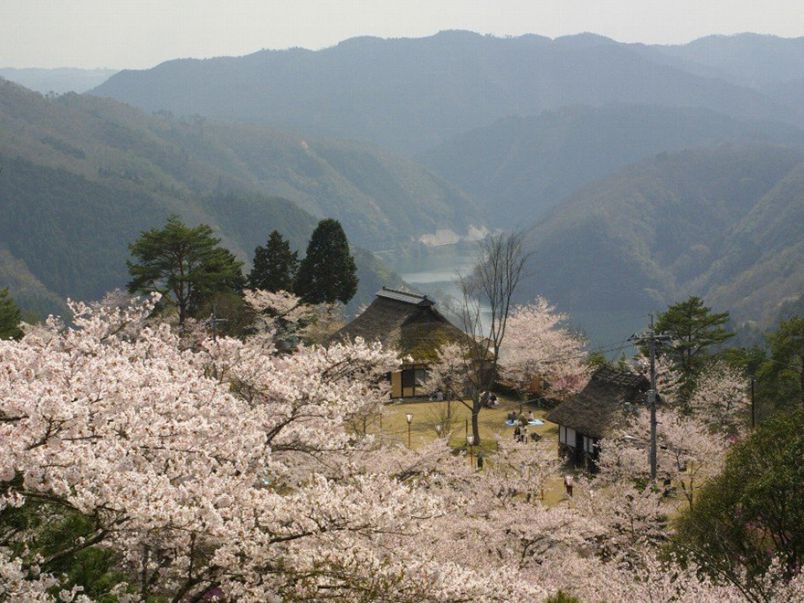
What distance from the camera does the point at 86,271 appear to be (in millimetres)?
147250

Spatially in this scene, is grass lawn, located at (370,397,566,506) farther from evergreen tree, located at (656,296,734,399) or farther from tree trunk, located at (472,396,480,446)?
evergreen tree, located at (656,296,734,399)

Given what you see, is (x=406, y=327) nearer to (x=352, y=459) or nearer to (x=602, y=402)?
(x=602, y=402)

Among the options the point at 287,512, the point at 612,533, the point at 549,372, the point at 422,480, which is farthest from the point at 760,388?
the point at 287,512

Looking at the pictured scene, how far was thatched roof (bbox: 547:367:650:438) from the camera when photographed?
26.3 metres

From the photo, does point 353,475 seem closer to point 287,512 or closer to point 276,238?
point 287,512

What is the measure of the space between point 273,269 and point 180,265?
19.3 feet

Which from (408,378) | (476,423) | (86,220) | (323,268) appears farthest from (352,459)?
(86,220)

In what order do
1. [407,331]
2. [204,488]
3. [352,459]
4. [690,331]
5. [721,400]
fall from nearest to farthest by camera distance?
[204,488] < [352,459] < [721,400] < [690,331] < [407,331]

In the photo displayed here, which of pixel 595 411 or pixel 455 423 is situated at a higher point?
pixel 595 411

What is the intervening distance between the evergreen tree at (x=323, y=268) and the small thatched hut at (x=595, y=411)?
16722 mm

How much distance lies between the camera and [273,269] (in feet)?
137

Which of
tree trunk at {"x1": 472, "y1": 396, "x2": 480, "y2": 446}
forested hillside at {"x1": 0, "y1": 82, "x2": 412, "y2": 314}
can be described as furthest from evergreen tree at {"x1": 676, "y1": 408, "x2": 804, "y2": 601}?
forested hillside at {"x1": 0, "y1": 82, "x2": 412, "y2": 314}

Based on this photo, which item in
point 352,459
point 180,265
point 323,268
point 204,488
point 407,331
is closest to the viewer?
point 204,488

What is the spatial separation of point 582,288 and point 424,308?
156530mm
